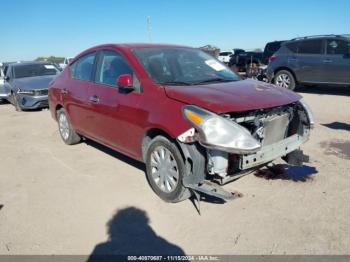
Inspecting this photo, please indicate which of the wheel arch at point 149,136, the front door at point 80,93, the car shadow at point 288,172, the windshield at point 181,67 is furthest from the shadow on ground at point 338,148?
the front door at point 80,93

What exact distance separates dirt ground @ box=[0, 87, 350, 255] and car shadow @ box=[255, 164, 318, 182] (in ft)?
0.05

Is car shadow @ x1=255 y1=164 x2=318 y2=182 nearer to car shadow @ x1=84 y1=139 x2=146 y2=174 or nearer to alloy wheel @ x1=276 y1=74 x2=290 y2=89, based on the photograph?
car shadow @ x1=84 y1=139 x2=146 y2=174

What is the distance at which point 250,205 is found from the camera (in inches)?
151

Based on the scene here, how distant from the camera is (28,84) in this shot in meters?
10.9

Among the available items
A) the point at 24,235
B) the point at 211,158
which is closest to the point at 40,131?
the point at 24,235

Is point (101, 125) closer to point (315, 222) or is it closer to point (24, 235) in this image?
point (24, 235)

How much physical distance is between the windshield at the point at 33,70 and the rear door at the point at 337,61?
910 centimetres

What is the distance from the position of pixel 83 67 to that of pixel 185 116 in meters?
2.76

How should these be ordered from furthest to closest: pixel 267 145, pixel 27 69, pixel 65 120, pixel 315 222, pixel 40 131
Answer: pixel 27 69 < pixel 40 131 < pixel 65 120 < pixel 267 145 < pixel 315 222

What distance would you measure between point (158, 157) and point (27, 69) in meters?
9.74

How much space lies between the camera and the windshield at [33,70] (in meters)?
11.9

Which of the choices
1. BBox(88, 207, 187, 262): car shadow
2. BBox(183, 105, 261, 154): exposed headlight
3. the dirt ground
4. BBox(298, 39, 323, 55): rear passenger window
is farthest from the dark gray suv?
BBox(88, 207, 187, 262): car shadow

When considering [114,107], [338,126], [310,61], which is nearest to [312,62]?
[310,61]

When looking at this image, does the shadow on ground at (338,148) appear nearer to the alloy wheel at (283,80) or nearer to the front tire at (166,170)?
the front tire at (166,170)
